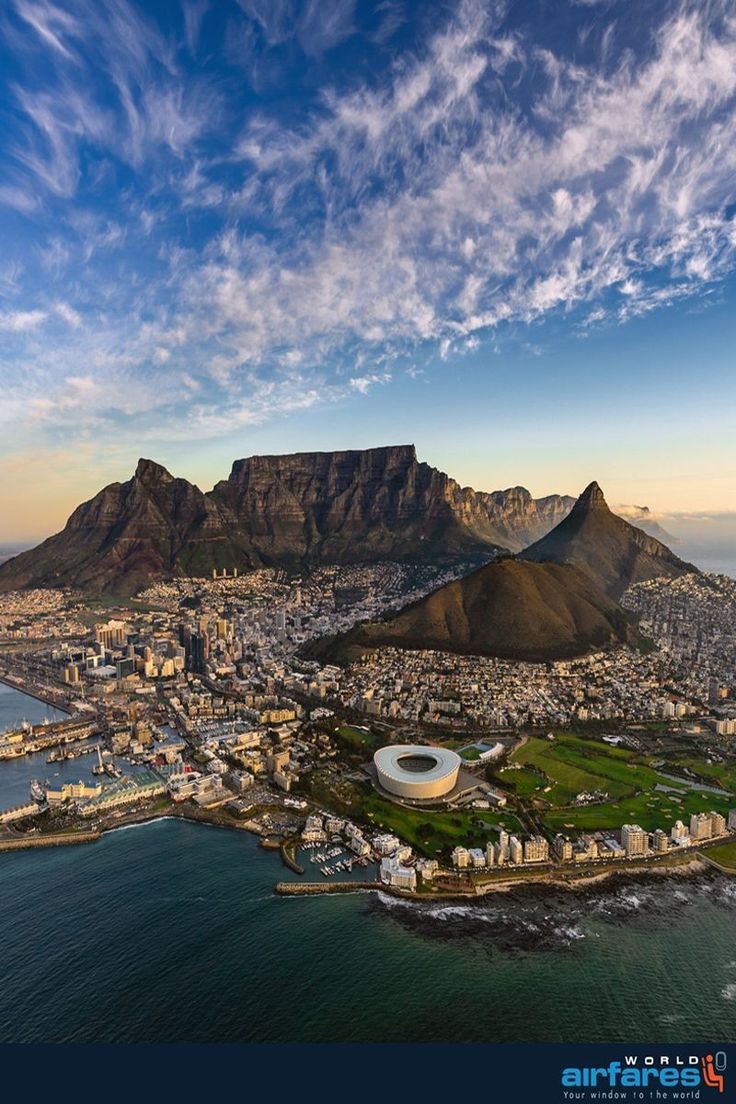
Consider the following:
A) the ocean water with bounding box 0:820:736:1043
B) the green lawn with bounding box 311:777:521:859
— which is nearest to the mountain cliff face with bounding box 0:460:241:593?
the green lawn with bounding box 311:777:521:859

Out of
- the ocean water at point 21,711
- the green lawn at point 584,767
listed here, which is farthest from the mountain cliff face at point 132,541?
the green lawn at point 584,767

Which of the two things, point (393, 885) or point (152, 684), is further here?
point (152, 684)

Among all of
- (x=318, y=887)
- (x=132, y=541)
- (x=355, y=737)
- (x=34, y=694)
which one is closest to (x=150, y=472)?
(x=132, y=541)

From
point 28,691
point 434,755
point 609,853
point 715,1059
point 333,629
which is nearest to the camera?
point 715,1059

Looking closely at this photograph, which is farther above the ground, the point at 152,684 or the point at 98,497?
the point at 98,497

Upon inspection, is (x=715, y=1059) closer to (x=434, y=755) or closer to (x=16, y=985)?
(x=16, y=985)

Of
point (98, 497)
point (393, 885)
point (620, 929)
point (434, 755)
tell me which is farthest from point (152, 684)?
point (98, 497)

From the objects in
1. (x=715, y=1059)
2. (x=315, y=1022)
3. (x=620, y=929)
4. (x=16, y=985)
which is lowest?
(x=620, y=929)

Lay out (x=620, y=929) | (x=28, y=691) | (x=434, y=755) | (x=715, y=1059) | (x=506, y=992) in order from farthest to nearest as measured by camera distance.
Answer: (x=28, y=691) < (x=434, y=755) < (x=620, y=929) < (x=506, y=992) < (x=715, y=1059)

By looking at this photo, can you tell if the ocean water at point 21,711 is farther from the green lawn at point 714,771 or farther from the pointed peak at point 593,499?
the pointed peak at point 593,499
